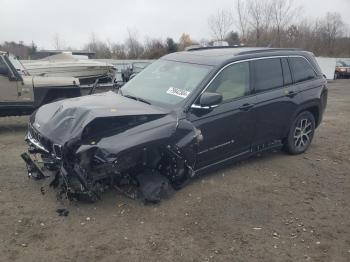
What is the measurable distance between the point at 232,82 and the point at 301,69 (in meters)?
1.76

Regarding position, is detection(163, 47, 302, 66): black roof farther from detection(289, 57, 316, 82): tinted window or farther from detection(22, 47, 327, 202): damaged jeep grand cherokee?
detection(289, 57, 316, 82): tinted window

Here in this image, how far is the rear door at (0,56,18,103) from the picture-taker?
30.1 ft

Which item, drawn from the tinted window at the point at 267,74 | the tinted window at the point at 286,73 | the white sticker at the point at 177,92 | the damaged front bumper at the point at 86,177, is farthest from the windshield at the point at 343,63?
the damaged front bumper at the point at 86,177

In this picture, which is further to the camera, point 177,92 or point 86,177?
point 177,92

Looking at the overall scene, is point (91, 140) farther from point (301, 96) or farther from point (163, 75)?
point (301, 96)

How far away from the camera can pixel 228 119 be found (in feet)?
18.7

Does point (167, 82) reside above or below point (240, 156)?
above

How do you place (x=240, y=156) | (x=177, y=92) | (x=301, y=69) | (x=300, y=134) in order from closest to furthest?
(x=177, y=92) → (x=240, y=156) → (x=301, y=69) → (x=300, y=134)

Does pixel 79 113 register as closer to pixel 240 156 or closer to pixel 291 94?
pixel 240 156

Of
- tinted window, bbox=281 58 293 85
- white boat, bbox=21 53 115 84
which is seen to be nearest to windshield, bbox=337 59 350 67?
white boat, bbox=21 53 115 84

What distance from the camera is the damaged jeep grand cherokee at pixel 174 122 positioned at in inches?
185

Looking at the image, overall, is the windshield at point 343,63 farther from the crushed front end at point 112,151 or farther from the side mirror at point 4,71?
the crushed front end at point 112,151

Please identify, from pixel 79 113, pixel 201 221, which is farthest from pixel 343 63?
pixel 79 113

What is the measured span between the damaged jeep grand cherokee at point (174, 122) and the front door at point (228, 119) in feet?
0.05
